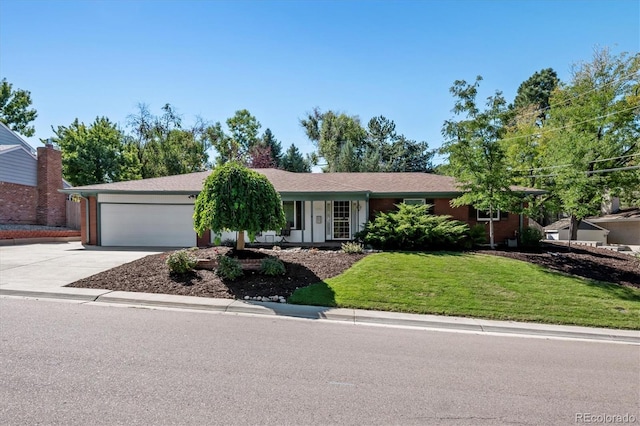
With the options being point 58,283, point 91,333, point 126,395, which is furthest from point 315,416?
point 58,283

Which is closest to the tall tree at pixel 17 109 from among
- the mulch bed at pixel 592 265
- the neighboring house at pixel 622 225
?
the mulch bed at pixel 592 265

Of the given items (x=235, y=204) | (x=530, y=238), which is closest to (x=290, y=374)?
(x=235, y=204)

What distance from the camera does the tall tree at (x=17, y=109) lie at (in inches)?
1431

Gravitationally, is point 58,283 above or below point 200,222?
below

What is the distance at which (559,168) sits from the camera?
53.2ft

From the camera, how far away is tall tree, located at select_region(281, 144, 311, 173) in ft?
129

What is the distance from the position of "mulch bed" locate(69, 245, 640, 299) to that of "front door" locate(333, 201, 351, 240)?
14.5ft

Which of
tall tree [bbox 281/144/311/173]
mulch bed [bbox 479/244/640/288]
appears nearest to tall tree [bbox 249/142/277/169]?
tall tree [bbox 281/144/311/173]

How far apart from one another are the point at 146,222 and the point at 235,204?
32.3 ft

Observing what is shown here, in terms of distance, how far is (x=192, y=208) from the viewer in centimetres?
1692

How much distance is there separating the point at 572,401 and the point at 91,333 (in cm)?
645

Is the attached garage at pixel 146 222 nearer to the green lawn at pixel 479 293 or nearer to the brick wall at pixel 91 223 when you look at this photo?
the brick wall at pixel 91 223

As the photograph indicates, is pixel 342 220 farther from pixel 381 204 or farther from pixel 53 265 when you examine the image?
pixel 53 265

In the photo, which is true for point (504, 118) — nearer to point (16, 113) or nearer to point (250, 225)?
point (250, 225)
